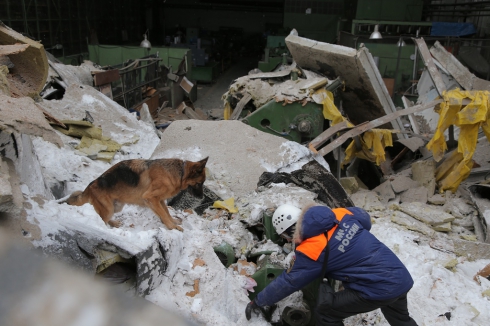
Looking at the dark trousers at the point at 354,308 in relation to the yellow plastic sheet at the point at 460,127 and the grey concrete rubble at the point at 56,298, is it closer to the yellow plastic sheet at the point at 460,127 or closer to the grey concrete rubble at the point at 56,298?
the grey concrete rubble at the point at 56,298

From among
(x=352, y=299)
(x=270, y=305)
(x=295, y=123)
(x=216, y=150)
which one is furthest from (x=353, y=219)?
(x=295, y=123)

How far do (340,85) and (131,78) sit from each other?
5427 mm

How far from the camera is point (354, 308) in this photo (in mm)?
3047

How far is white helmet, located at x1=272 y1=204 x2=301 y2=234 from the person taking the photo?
3.25 metres

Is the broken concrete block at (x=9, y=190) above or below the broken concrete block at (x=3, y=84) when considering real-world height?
below

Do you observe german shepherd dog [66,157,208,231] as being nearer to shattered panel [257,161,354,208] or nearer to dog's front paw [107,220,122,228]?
dog's front paw [107,220,122,228]

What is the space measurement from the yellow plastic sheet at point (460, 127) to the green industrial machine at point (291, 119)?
194 centimetres

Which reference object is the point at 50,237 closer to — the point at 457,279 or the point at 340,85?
the point at 457,279

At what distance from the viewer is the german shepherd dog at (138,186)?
133 inches

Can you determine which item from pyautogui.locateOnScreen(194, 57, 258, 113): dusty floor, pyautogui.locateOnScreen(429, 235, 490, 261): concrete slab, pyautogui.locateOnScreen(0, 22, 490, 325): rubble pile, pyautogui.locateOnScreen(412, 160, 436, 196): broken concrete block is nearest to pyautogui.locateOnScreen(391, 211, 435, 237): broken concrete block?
pyautogui.locateOnScreen(0, 22, 490, 325): rubble pile

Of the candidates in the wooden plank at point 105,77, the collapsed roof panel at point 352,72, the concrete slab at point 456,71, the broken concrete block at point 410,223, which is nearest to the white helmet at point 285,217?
the broken concrete block at point 410,223

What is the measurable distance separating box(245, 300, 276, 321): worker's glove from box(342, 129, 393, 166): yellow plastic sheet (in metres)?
4.26

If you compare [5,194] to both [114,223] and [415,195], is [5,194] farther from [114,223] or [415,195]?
[415,195]

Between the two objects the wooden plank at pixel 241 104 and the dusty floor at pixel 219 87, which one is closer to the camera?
the wooden plank at pixel 241 104
